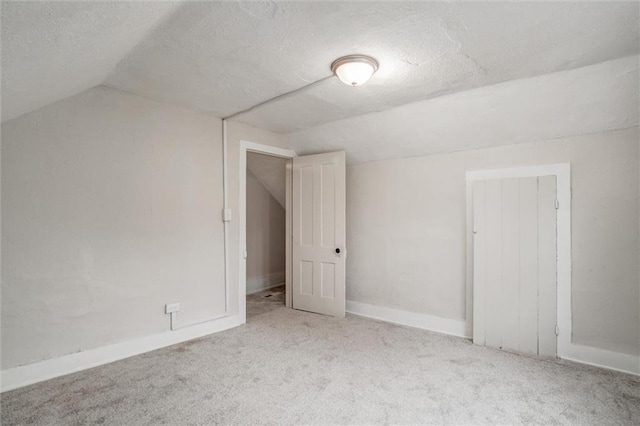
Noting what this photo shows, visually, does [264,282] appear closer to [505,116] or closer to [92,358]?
[92,358]

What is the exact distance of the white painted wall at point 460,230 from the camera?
2.58m

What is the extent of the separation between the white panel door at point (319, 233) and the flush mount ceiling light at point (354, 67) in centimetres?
168

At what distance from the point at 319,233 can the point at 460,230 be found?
5.40 feet

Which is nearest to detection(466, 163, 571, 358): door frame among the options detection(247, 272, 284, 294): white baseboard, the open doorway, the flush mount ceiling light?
the flush mount ceiling light

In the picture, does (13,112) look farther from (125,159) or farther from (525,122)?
(525,122)

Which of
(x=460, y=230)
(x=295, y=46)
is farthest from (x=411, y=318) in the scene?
(x=295, y=46)

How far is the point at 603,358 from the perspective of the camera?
262 centimetres

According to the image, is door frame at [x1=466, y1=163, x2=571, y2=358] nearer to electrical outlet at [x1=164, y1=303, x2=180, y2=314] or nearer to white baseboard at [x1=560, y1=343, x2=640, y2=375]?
white baseboard at [x1=560, y1=343, x2=640, y2=375]

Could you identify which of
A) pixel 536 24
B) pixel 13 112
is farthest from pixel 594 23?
pixel 13 112

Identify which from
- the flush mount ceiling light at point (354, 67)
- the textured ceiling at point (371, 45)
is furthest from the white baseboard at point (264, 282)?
the flush mount ceiling light at point (354, 67)

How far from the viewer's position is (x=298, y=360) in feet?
8.86

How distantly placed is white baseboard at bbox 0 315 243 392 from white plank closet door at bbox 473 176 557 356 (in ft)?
9.04

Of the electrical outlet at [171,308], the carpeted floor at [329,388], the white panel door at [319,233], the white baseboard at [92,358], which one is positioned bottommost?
the carpeted floor at [329,388]

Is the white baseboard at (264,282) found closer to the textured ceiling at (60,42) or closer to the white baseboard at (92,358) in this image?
the white baseboard at (92,358)
